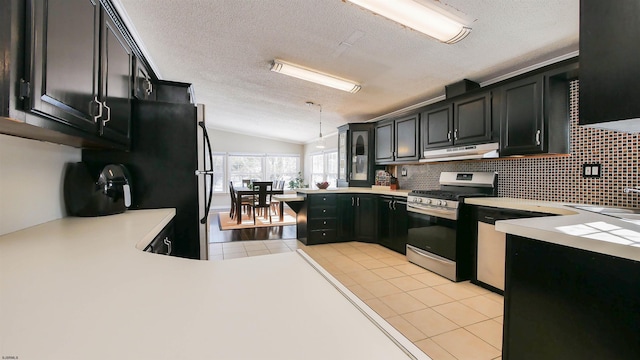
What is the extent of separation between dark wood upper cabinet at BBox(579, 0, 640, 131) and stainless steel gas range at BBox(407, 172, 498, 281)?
5.28ft

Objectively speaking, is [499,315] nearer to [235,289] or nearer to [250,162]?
[235,289]

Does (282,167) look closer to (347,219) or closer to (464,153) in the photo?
(347,219)

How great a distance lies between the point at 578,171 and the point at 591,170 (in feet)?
0.33

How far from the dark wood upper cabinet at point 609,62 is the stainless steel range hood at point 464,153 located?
4.49 feet

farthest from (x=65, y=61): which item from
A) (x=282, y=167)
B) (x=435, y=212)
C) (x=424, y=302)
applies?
(x=282, y=167)

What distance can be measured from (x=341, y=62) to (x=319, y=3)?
0.95 m

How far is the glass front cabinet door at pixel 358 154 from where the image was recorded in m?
4.75

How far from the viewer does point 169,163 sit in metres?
2.05

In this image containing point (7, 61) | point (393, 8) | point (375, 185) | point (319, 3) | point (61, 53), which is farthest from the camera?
point (375, 185)

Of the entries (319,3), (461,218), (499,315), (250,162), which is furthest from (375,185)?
(250,162)

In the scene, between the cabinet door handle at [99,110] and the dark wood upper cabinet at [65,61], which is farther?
the cabinet door handle at [99,110]

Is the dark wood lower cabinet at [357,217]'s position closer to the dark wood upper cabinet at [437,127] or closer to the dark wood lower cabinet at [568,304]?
the dark wood upper cabinet at [437,127]

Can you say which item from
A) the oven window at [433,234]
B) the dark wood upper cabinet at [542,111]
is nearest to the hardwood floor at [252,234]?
the oven window at [433,234]

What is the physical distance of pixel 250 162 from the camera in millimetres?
9125
